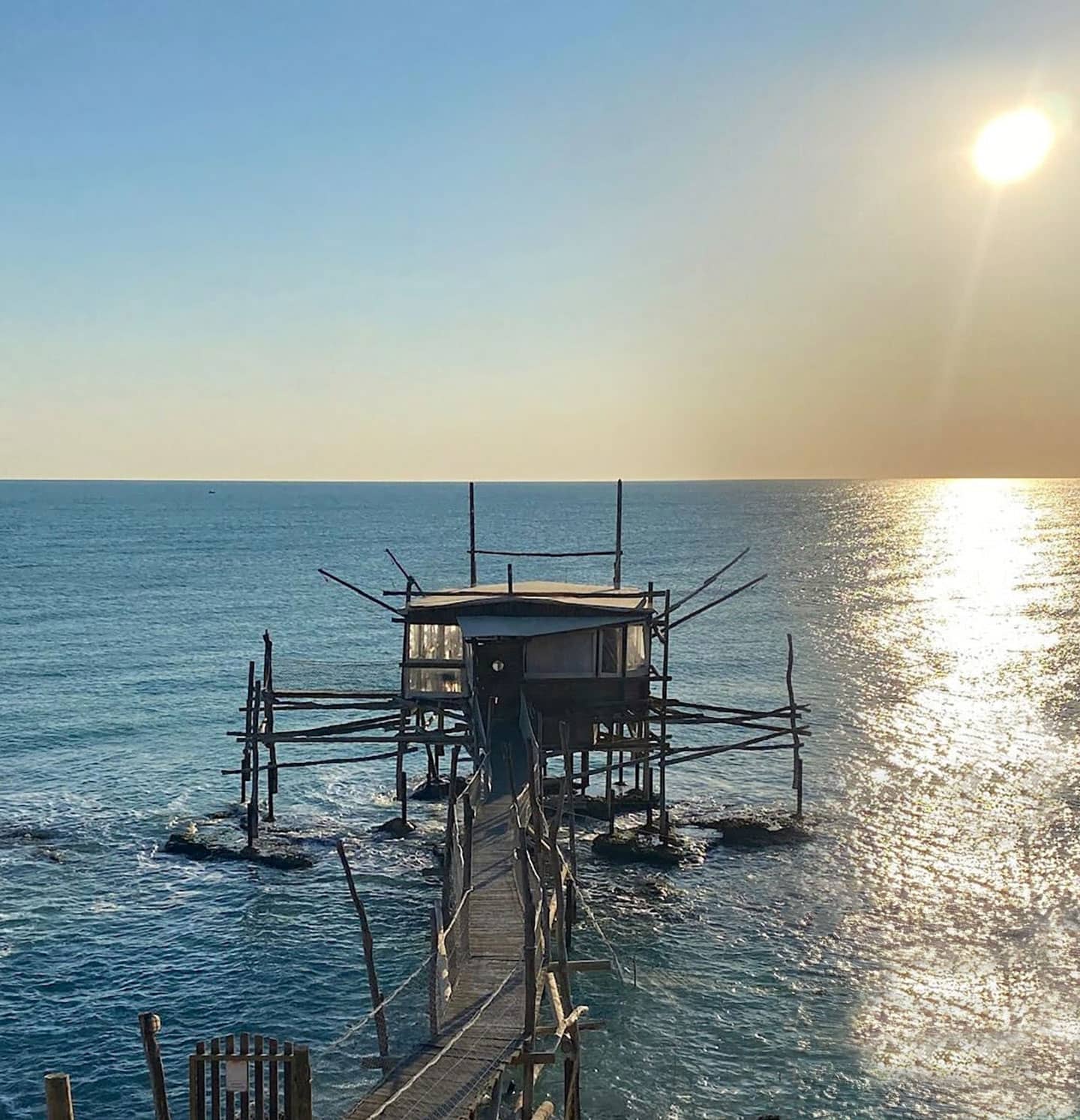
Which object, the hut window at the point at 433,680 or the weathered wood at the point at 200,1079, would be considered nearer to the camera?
the weathered wood at the point at 200,1079

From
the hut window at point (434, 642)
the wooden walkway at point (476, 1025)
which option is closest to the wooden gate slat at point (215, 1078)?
the wooden walkway at point (476, 1025)

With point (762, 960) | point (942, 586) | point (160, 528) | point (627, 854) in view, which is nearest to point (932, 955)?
point (762, 960)

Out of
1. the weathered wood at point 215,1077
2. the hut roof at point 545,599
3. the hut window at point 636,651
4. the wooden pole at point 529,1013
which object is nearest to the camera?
the weathered wood at point 215,1077

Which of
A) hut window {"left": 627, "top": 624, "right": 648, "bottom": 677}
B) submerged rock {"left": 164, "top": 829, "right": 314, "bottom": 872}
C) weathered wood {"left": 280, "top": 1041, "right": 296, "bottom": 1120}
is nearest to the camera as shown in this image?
weathered wood {"left": 280, "top": 1041, "right": 296, "bottom": 1120}

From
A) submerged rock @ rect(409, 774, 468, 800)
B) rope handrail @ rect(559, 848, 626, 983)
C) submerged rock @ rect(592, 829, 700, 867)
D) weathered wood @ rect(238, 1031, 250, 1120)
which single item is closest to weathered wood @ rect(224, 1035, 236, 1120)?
weathered wood @ rect(238, 1031, 250, 1120)

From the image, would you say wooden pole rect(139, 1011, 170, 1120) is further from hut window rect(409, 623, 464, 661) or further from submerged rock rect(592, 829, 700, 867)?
submerged rock rect(592, 829, 700, 867)

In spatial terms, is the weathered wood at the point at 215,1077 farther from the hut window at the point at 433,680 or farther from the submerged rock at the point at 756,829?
the submerged rock at the point at 756,829

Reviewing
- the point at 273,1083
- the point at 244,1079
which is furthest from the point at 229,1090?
the point at 273,1083
